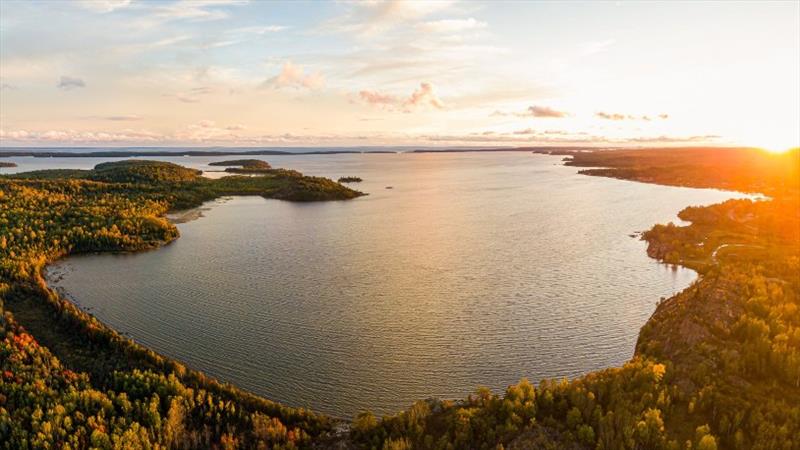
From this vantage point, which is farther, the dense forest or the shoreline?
the shoreline

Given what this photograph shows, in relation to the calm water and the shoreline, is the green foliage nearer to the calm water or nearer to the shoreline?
the shoreline

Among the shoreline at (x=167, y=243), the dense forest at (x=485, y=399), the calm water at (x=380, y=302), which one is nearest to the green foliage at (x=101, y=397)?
the dense forest at (x=485, y=399)

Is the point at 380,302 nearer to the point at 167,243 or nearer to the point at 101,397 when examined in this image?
the point at 101,397

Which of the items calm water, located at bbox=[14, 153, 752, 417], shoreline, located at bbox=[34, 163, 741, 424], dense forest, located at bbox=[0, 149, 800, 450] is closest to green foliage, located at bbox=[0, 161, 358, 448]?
dense forest, located at bbox=[0, 149, 800, 450]

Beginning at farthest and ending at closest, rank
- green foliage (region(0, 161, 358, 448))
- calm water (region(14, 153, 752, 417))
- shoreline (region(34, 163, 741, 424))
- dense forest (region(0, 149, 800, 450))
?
calm water (region(14, 153, 752, 417))
shoreline (region(34, 163, 741, 424))
green foliage (region(0, 161, 358, 448))
dense forest (region(0, 149, 800, 450))

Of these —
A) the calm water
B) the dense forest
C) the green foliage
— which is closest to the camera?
the dense forest

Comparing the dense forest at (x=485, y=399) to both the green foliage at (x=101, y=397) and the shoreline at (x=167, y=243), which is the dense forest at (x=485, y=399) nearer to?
the green foliage at (x=101, y=397)

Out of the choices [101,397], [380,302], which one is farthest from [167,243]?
[101,397]

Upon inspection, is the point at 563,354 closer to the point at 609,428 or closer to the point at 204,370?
the point at 609,428
